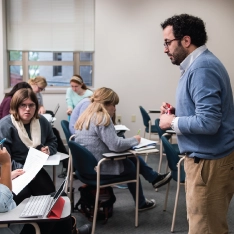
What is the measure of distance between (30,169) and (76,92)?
10.7 feet

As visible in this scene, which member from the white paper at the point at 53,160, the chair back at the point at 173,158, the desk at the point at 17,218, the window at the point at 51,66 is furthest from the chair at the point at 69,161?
the window at the point at 51,66

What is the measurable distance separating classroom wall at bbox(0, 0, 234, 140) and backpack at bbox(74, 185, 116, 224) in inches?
120

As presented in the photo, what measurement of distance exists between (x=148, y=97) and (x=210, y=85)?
4.43 metres

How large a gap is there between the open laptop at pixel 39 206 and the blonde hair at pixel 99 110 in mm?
1113

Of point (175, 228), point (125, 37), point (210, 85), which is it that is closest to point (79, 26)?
point (125, 37)

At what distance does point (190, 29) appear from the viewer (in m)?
1.62

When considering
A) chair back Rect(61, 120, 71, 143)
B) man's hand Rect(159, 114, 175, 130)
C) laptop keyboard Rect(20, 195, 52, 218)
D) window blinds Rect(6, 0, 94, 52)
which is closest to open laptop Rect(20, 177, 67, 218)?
laptop keyboard Rect(20, 195, 52, 218)

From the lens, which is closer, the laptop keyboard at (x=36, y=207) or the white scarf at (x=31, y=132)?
the laptop keyboard at (x=36, y=207)

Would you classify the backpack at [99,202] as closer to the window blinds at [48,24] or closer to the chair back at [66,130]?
the chair back at [66,130]

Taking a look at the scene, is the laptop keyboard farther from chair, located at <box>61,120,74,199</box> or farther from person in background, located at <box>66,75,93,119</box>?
person in background, located at <box>66,75,93,119</box>

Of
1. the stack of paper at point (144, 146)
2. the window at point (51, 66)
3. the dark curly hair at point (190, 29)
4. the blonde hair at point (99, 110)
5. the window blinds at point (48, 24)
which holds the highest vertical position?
the window blinds at point (48, 24)

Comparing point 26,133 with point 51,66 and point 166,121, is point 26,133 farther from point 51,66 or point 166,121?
point 51,66

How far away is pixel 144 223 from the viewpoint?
287 centimetres

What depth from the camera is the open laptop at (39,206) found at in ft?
4.76
